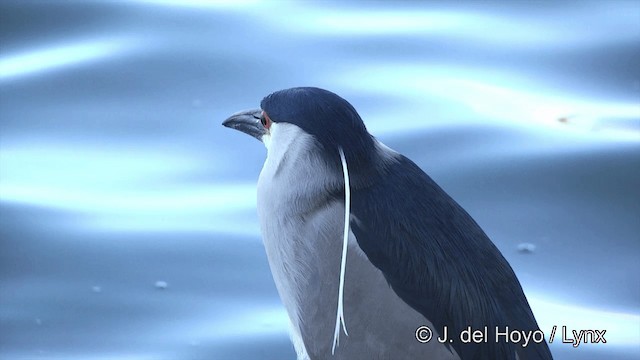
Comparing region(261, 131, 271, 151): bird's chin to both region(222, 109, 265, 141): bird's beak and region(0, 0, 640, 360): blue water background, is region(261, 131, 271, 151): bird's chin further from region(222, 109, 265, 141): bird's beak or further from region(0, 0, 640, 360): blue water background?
region(0, 0, 640, 360): blue water background

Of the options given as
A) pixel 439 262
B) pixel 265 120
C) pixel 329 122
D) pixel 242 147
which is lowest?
pixel 439 262

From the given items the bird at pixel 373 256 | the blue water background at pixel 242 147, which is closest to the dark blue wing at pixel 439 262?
the bird at pixel 373 256

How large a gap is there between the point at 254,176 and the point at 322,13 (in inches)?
52.7

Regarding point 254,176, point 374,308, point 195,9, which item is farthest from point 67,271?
point 195,9

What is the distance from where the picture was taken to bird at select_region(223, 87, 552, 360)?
223 centimetres

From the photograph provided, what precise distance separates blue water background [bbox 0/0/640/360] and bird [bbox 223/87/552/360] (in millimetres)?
698

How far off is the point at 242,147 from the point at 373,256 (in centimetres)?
175

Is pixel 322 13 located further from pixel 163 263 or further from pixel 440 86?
pixel 163 263

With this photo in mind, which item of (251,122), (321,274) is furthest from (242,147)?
(321,274)

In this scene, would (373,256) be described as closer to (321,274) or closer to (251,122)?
(321,274)

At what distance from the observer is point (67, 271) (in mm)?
3373

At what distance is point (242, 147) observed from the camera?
3.97m

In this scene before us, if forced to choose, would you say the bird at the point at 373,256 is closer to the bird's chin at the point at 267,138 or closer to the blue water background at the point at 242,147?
the bird's chin at the point at 267,138

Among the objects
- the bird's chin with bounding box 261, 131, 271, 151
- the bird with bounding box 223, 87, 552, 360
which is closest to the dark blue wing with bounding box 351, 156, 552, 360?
the bird with bounding box 223, 87, 552, 360
